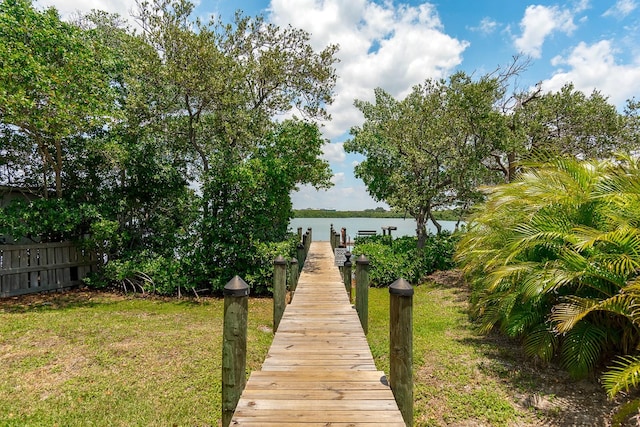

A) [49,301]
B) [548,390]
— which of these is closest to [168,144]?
[49,301]

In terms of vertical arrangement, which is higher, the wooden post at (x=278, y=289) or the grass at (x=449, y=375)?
the wooden post at (x=278, y=289)

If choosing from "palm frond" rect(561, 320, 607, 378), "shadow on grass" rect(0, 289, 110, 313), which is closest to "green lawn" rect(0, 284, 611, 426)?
"shadow on grass" rect(0, 289, 110, 313)

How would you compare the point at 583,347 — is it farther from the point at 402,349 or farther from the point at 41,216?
the point at 41,216

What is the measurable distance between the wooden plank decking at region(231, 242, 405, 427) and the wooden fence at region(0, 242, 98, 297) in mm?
9128

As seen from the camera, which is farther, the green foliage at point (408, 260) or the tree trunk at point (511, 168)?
the tree trunk at point (511, 168)

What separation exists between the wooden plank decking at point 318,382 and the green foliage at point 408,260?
7123mm

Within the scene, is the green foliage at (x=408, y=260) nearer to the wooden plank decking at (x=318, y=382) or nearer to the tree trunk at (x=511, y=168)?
the tree trunk at (x=511, y=168)

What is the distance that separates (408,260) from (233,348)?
11.9 m

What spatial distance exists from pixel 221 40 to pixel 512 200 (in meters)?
10.9

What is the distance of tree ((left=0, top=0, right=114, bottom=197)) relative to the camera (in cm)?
796

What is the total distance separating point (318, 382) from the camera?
3.53 meters

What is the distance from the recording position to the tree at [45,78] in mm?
7961

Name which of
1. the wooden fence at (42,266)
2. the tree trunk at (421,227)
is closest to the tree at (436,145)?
the tree trunk at (421,227)

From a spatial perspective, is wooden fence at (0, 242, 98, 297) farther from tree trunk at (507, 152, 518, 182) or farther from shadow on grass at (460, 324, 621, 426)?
tree trunk at (507, 152, 518, 182)
